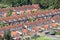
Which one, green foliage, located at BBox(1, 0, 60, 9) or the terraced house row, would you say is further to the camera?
green foliage, located at BBox(1, 0, 60, 9)

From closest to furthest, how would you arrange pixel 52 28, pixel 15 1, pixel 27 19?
pixel 52 28 < pixel 27 19 < pixel 15 1

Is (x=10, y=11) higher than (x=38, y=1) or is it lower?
higher

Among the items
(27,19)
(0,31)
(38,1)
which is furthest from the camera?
(38,1)

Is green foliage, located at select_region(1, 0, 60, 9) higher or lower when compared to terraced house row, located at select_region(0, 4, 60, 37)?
lower

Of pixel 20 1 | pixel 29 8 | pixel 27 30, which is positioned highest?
pixel 27 30

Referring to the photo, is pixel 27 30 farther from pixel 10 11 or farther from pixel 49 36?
pixel 10 11

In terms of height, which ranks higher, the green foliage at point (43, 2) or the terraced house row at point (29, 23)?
the terraced house row at point (29, 23)

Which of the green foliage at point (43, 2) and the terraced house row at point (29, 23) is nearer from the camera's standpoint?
the terraced house row at point (29, 23)

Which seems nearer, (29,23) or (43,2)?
(29,23)

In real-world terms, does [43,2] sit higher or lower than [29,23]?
lower

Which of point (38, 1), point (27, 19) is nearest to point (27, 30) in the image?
point (27, 19)

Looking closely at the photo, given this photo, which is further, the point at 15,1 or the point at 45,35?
the point at 15,1
